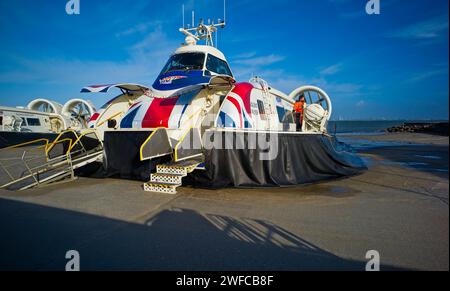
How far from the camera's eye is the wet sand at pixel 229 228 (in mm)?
2023

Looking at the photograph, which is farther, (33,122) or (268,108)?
(33,122)

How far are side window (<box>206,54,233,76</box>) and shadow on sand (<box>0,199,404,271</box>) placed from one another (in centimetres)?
460

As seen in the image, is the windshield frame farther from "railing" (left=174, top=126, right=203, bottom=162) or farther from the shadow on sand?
the shadow on sand

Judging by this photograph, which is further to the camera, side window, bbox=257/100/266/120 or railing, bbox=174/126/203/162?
side window, bbox=257/100/266/120

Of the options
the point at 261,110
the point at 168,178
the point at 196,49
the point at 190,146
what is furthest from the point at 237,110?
the point at 196,49

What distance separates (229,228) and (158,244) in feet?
2.76

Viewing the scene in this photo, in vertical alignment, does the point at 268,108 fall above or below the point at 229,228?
above

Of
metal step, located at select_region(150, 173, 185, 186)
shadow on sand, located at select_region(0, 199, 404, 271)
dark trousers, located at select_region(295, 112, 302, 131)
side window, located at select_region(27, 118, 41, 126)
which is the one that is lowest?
shadow on sand, located at select_region(0, 199, 404, 271)

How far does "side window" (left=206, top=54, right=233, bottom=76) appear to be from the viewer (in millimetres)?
6460

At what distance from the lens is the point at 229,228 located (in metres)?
2.74

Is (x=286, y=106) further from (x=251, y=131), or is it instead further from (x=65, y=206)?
(x=65, y=206)

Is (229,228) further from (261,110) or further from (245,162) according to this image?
(261,110)

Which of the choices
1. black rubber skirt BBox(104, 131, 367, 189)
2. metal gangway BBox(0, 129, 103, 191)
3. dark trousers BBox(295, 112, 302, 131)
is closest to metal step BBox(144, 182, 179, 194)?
black rubber skirt BBox(104, 131, 367, 189)

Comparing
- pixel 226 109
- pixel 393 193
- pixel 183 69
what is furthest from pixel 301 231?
pixel 183 69
